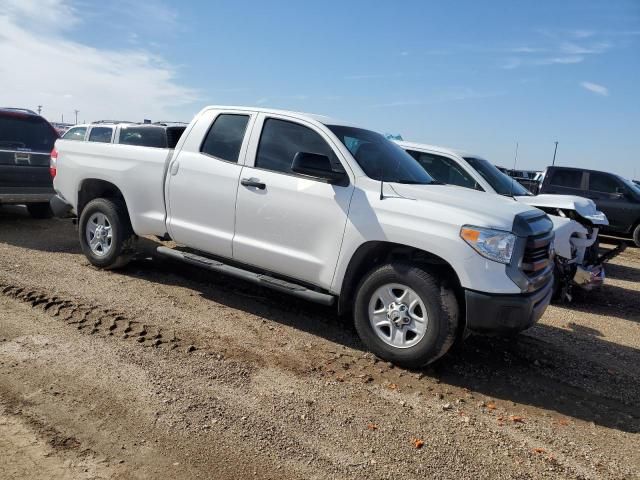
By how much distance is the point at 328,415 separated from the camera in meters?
3.42

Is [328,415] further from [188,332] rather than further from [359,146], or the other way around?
[359,146]

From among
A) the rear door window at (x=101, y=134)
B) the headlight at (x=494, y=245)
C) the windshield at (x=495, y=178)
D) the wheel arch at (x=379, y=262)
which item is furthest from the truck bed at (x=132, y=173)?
the windshield at (x=495, y=178)

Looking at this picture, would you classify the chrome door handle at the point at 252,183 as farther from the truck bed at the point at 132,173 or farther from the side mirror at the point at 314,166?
the truck bed at the point at 132,173

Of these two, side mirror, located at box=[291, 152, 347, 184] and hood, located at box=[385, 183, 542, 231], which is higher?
side mirror, located at box=[291, 152, 347, 184]

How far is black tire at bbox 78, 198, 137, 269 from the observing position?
19.8 ft

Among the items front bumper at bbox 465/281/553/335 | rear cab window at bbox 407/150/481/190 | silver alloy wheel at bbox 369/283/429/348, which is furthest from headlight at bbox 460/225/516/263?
rear cab window at bbox 407/150/481/190

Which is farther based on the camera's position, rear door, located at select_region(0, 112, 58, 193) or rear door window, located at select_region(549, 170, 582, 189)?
rear door window, located at select_region(549, 170, 582, 189)

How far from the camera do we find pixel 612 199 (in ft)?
41.3

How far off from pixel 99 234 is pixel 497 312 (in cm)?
469

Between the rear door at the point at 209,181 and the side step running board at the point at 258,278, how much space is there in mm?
122

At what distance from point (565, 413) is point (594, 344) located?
1913 mm

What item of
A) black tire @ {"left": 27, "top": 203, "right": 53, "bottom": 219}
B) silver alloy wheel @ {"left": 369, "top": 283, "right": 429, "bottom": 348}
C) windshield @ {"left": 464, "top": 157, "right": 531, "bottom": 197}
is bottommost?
black tire @ {"left": 27, "top": 203, "right": 53, "bottom": 219}

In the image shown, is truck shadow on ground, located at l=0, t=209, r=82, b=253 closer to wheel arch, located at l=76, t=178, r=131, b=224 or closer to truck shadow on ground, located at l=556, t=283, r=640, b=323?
wheel arch, located at l=76, t=178, r=131, b=224

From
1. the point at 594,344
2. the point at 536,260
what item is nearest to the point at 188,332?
the point at 536,260
